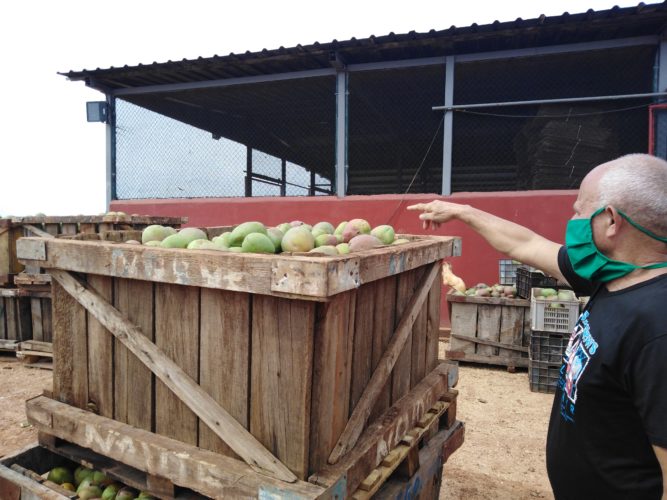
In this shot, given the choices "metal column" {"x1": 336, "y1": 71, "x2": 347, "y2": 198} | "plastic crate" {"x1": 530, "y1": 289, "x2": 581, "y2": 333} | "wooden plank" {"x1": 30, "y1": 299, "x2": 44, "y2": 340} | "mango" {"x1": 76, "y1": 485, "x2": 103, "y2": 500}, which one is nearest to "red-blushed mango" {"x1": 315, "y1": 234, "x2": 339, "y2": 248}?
"mango" {"x1": 76, "y1": 485, "x2": 103, "y2": 500}

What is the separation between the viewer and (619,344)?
1361mm

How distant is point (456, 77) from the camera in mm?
9391

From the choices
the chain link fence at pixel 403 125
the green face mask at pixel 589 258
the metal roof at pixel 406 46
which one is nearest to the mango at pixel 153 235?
the green face mask at pixel 589 258

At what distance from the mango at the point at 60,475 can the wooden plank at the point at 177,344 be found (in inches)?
33.7

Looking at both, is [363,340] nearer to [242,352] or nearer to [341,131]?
[242,352]

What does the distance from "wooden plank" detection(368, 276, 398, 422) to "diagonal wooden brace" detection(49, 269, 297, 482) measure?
515 mm

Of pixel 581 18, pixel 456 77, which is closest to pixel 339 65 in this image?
pixel 456 77

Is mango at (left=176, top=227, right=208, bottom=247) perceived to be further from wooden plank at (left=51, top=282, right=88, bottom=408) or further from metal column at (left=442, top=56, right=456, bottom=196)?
metal column at (left=442, top=56, right=456, bottom=196)

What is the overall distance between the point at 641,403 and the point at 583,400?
0.28m

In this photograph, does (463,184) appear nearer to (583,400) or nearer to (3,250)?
(3,250)

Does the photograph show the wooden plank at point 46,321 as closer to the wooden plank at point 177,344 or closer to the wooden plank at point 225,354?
the wooden plank at point 177,344

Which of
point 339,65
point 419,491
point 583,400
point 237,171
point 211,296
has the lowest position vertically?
point 419,491

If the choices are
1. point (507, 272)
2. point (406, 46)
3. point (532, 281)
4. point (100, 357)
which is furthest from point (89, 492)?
point (406, 46)

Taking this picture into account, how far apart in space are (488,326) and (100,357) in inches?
225
